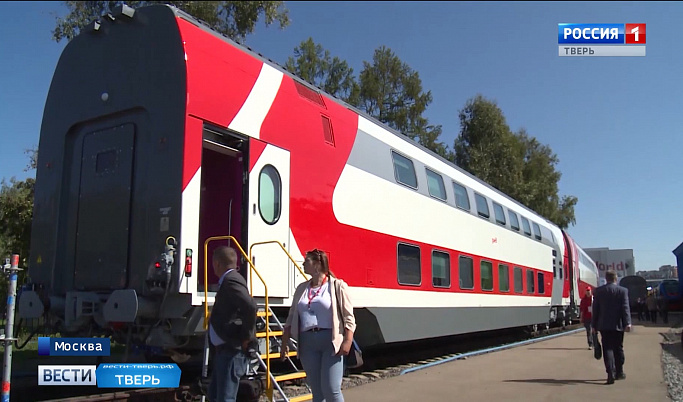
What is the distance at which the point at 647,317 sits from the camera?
98.4 ft

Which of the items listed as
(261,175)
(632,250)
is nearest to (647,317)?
(632,250)

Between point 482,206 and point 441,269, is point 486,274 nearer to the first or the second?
point 482,206

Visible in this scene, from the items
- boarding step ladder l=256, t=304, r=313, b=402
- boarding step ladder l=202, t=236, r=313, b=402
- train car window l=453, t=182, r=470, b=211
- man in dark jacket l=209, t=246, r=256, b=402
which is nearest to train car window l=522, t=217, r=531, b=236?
train car window l=453, t=182, r=470, b=211

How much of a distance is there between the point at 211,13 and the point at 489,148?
88.1ft

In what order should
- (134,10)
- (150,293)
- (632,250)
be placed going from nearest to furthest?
(150,293), (134,10), (632,250)

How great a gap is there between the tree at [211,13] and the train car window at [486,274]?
8.78 m

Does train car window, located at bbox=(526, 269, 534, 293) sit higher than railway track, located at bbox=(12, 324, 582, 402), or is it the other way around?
train car window, located at bbox=(526, 269, 534, 293)

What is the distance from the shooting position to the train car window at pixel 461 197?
12602mm

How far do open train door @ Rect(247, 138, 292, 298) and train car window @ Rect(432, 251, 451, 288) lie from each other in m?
4.63

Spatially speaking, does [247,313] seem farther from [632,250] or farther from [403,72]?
[632,250]

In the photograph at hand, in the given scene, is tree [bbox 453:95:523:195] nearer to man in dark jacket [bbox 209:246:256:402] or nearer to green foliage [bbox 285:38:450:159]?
green foliage [bbox 285:38:450:159]

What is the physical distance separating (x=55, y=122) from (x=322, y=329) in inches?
196

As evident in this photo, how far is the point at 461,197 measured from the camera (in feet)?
42.4

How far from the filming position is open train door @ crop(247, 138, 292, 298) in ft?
21.7
